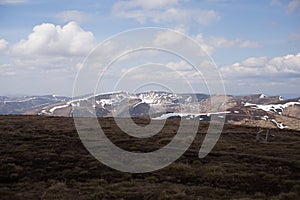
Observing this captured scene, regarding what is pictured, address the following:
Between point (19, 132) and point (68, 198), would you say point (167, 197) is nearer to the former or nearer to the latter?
point (68, 198)

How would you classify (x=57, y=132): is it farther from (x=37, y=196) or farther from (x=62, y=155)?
(x=37, y=196)

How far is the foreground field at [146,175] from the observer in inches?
901

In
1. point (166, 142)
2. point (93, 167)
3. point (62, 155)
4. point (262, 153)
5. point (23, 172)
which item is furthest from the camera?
point (166, 142)

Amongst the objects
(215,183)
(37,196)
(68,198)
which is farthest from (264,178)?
(37,196)

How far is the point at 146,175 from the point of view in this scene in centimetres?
2880

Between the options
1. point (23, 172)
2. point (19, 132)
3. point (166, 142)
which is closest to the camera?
point (23, 172)

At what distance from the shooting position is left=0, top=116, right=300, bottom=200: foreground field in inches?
901

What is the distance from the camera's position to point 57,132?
53.3 m

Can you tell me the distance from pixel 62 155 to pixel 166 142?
52.4 feet

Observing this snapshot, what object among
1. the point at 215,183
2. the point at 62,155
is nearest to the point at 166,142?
the point at 62,155

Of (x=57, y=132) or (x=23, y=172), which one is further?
(x=57, y=132)

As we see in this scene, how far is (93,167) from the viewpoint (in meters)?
30.9

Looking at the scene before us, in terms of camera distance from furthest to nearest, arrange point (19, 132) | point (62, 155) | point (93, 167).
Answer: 1. point (19, 132)
2. point (62, 155)
3. point (93, 167)

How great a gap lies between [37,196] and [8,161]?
11.6m
